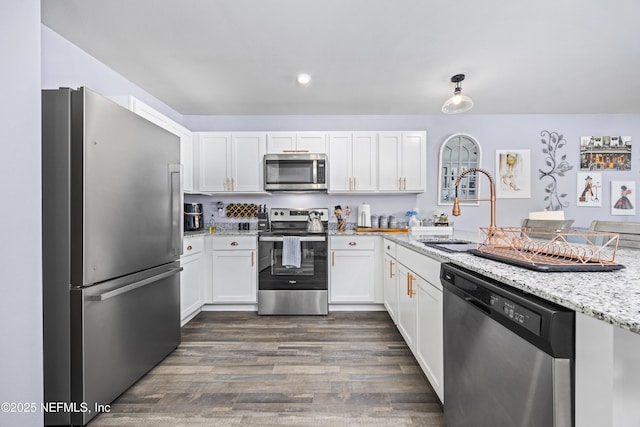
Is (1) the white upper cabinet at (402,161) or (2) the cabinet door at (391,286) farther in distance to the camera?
(1) the white upper cabinet at (402,161)

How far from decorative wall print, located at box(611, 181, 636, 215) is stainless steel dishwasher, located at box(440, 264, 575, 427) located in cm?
411

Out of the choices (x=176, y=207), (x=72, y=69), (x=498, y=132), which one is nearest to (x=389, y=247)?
(x=176, y=207)

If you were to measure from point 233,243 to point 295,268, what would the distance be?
2.44ft

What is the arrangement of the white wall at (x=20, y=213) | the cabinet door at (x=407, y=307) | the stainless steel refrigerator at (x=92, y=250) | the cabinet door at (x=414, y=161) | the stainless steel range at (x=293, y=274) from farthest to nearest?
the cabinet door at (x=414, y=161) < the stainless steel range at (x=293, y=274) < the cabinet door at (x=407, y=307) < the stainless steel refrigerator at (x=92, y=250) < the white wall at (x=20, y=213)

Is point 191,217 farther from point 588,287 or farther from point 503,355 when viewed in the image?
point 588,287

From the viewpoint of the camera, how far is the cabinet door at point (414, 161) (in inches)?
137

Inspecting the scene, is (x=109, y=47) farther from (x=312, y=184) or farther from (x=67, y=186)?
(x=312, y=184)

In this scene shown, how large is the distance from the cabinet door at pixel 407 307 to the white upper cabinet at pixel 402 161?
1394 millimetres

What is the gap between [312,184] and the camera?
335 cm

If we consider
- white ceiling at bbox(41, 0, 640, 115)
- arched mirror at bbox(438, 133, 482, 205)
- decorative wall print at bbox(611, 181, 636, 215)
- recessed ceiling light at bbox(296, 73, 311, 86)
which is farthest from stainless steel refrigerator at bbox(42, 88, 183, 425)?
decorative wall print at bbox(611, 181, 636, 215)

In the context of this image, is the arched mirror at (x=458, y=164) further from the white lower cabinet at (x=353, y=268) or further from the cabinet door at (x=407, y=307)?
the cabinet door at (x=407, y=307)


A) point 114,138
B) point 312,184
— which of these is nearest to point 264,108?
point 312,184

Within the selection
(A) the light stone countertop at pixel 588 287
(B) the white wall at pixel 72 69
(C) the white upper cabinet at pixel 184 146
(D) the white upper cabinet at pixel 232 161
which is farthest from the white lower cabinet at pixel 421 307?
(B) the white wall at pixel 72 69

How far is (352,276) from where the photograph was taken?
3.18m
